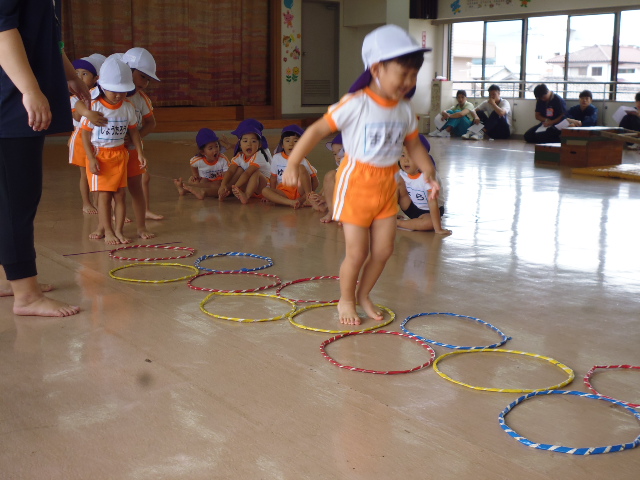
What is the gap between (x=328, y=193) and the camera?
6094 millimetres

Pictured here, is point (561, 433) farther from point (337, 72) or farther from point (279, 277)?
point (337, 72)

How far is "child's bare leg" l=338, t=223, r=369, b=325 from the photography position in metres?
3.38

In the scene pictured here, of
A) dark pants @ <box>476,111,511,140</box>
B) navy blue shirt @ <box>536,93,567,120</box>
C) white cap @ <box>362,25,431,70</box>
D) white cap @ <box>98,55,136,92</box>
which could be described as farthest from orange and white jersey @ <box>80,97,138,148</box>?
dark pants @ <box>476,111,511,140</box>

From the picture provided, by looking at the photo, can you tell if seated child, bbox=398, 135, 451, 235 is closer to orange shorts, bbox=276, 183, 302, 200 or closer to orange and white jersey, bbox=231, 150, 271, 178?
orange shorts, bbox=276, 183, 302, 200

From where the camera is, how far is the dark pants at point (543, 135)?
1431 cm

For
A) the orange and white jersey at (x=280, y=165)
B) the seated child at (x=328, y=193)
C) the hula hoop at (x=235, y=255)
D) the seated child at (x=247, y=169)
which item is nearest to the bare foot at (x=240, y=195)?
the seated child at (x=247, y=169)

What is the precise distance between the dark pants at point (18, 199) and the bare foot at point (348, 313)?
1.47 meters

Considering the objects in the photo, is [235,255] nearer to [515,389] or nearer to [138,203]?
[138,203]

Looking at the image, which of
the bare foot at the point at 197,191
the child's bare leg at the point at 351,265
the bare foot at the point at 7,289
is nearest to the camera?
the child's bare leg at the point at 351,265

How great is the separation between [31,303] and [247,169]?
383 cm

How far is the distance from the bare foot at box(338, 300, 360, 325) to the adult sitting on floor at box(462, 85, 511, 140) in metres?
13.0

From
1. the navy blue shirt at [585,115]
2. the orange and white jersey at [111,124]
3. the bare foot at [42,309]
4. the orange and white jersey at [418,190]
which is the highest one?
the navy blue shirt at [585,115]

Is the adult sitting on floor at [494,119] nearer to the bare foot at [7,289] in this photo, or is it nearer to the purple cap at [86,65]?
the purple cap at [86,65]

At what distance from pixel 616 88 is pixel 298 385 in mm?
14228
